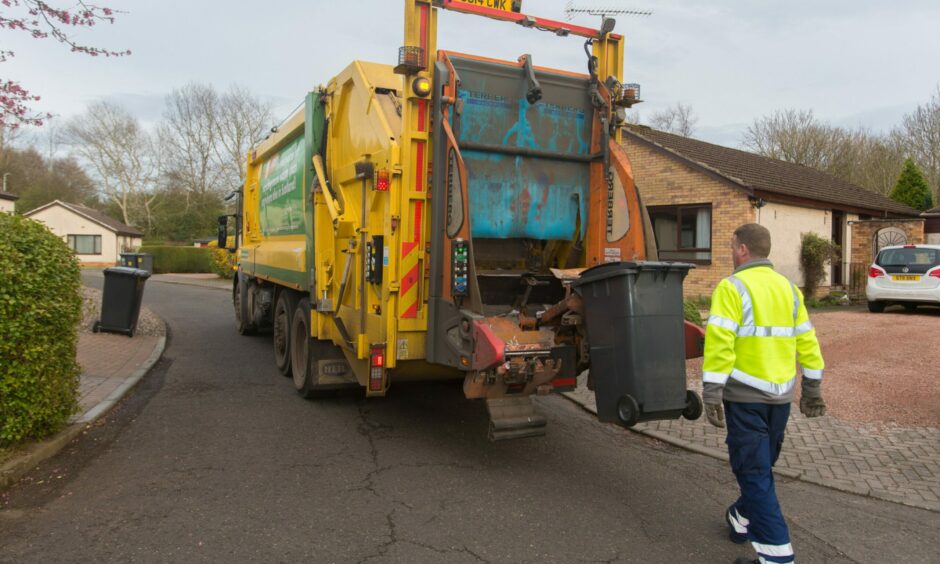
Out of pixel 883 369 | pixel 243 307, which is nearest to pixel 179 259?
pixel 243 307

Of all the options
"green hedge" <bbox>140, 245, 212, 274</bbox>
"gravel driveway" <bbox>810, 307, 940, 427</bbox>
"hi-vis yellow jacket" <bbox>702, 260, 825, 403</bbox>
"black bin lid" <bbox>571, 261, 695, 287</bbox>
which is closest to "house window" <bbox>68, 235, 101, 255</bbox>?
"green hedge" <bbox>140, 245, 212, 274</bbox>

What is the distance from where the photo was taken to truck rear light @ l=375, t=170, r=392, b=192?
4812 millimetres

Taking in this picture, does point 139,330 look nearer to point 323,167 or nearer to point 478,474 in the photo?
point 323,167

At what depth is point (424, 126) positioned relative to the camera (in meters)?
4.70

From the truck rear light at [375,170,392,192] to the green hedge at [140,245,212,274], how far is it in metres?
35.1

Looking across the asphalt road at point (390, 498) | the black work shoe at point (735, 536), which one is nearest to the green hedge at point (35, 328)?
the asphalt road at point (390, 498)

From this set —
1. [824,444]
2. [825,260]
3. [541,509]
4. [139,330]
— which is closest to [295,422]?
[541,509]

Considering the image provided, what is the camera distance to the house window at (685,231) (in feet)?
50.9

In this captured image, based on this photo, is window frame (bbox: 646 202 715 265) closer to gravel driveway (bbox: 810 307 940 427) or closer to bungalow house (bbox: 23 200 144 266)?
gravel driveway (bbox: 810 307 940 427)

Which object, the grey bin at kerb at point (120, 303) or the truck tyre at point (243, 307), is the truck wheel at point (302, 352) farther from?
the grey bin at kerb at point (120, 303)

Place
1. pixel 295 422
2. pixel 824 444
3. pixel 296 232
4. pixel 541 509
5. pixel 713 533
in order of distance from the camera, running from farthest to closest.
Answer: pixel 296 232 < pixel 295 422 < pixel 824 444 < pixel 541 509 < pixel 713 533

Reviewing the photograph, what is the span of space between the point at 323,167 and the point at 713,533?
4511mm

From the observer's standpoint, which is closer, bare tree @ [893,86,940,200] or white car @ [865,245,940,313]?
white car @ [865,245,940,313]

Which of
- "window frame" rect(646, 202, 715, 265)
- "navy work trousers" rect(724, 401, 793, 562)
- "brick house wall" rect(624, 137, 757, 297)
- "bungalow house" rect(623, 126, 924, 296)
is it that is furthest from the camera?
"window frame" rect(646, 202, 715, 265)
